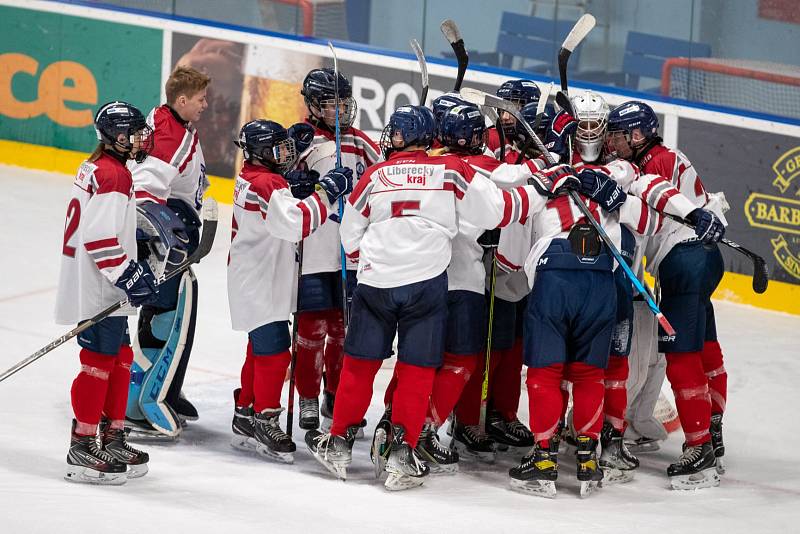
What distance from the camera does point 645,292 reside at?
199 inches

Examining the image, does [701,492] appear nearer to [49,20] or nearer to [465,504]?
[465,504]

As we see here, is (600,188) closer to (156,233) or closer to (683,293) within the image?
(683,293)

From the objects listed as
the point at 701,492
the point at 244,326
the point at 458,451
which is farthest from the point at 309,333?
the point at 701,492

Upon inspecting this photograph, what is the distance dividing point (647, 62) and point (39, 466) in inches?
182

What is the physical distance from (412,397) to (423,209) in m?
0.66

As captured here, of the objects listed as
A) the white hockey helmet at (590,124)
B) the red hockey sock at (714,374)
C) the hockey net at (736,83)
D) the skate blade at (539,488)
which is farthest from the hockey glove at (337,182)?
the hockey net at (736,83)

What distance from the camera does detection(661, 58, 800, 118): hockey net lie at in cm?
781

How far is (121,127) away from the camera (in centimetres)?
470

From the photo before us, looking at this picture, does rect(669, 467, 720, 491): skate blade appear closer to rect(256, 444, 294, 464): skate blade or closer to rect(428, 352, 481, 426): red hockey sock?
rect(428, 352, 481, 426): red hockey sock

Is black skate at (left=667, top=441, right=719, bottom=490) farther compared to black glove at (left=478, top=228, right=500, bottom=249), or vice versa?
black glove at (left=478, top=228, right=500, bottom=249)

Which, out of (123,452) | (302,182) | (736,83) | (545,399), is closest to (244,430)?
(123,452)

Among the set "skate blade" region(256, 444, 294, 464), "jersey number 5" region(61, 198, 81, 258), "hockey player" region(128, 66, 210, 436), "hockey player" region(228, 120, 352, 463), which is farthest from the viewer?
"hockey player" region(128, 66, 210, 436)

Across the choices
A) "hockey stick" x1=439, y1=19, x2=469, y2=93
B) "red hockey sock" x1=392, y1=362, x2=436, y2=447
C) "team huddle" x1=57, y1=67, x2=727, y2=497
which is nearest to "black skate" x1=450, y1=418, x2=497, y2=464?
"team huddle" x1=57, y1=67, x2=727, y2=497

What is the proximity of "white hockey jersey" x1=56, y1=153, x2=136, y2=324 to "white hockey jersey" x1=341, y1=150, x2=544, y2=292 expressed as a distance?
2.79 feet
